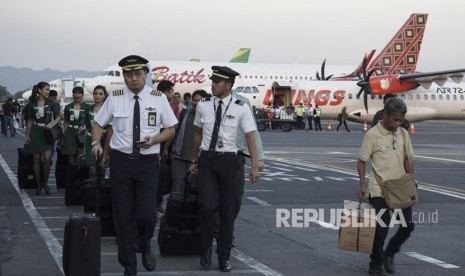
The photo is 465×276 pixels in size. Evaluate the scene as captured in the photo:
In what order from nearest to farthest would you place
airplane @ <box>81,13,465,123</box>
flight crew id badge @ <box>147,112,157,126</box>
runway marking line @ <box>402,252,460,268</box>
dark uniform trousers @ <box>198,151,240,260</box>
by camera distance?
flight crew id badge @ <box>147,112,157,126</box> → dark uniform trousers @ <box>198,151,240,260</box> → runway marking line @ <box>402,252,460,268</box> → airplane @ <box>81,13,465,123</box>

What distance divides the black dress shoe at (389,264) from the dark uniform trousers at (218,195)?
1.44 metres

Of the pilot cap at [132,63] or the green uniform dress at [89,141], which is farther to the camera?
the green uniform dress at [89,141]

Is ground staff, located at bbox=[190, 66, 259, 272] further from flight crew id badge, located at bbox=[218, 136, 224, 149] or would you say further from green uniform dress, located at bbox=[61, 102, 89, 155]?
green uniform dress, located at bbox=[61, 102, 89, 155]

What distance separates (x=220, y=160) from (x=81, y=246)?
1890mm

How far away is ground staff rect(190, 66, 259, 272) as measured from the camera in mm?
9125

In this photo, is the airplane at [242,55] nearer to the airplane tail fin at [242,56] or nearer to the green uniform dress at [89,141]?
the airplane tail fin at [242,56]

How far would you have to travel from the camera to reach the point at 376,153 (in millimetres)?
8984

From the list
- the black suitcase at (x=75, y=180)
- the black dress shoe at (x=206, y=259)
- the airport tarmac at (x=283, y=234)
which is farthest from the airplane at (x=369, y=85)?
the black dress shoe at (x=206, y=259)

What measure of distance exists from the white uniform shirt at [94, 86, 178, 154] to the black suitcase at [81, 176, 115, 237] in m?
1.50

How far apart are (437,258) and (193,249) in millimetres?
2443

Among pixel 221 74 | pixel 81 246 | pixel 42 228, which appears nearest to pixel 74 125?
pixel 42 228

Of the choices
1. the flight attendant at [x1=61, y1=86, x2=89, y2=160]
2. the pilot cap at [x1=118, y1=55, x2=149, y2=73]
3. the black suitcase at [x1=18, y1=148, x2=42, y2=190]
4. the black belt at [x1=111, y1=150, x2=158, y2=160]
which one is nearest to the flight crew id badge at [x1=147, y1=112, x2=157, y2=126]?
the black belt at [x1=111, y1=150, x2=158, y2=160]

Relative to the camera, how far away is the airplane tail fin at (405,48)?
6166 centimetres

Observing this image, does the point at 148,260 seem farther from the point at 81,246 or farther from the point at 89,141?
the point at 89,141
